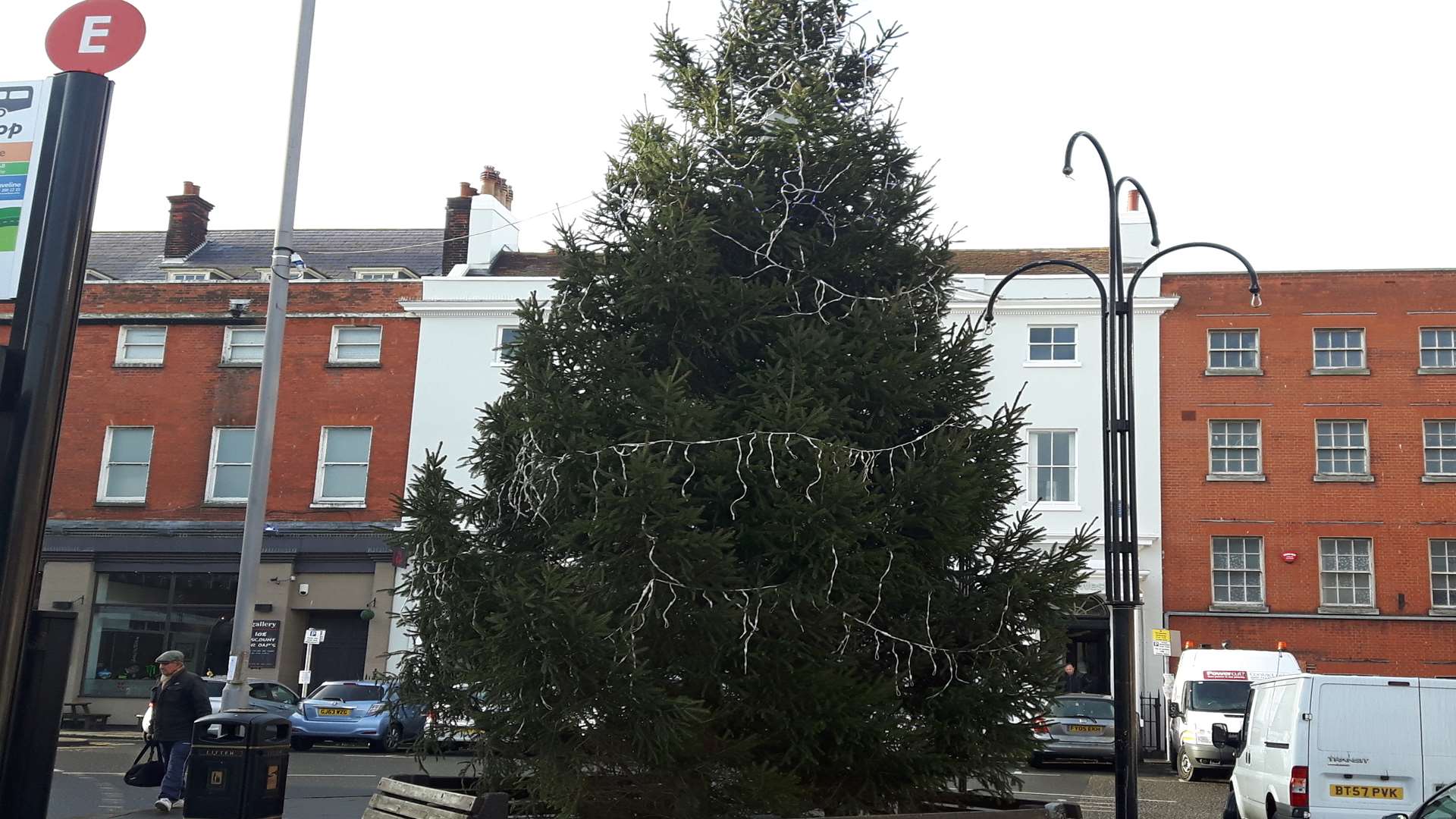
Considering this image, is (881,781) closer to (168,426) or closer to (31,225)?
(31,225)

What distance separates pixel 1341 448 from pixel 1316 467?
75 cm

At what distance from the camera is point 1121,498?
12.2m

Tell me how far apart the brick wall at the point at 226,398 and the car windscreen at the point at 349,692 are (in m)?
7.92

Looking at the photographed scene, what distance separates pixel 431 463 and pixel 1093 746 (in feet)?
63.9

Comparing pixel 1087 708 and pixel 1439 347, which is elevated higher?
pixel 1439 347

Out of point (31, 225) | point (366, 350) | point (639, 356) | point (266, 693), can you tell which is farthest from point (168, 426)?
point (31, 225)

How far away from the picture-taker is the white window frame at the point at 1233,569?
106 feet

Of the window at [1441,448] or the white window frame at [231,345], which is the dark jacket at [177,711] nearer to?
the white window frame at [231,345]

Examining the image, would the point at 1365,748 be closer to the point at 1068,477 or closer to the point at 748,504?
the point at 748,504

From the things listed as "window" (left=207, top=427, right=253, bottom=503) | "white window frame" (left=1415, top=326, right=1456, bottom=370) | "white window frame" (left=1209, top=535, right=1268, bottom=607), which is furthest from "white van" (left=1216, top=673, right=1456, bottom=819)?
"window" (left=207, top=427, right=253, bottom=503)

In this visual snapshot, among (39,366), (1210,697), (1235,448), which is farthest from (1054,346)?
(39,366)

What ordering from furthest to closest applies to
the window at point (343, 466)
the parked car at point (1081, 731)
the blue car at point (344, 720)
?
the window at point (343, 466), the blue car at point (344, 720), the parked car at point (1081, 731)

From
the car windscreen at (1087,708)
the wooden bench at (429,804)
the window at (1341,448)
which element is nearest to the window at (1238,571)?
the window at (1341,448)

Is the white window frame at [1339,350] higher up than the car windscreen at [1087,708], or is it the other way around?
the white window frame at [1339,350]
